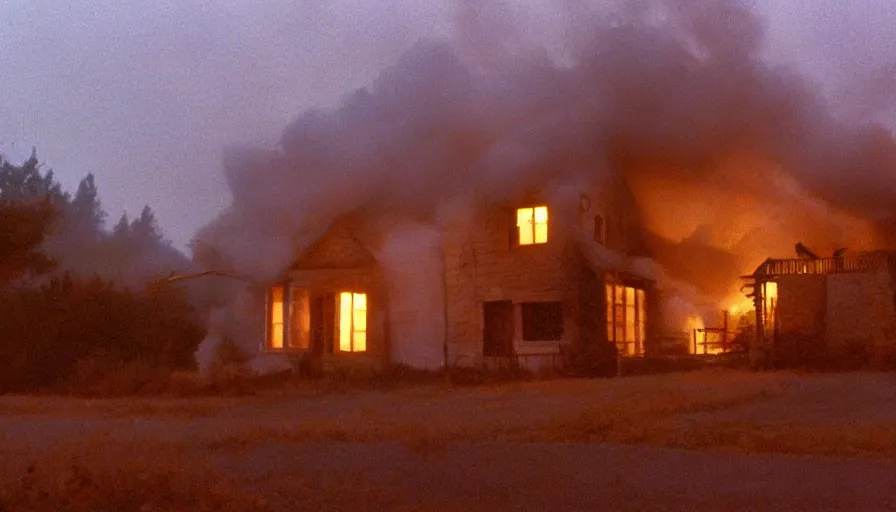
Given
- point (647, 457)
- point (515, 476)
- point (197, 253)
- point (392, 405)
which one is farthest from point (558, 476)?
point (197, 253)

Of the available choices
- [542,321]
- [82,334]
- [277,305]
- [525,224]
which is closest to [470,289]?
[542,321]

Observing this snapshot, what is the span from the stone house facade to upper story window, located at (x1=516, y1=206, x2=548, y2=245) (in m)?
0.02

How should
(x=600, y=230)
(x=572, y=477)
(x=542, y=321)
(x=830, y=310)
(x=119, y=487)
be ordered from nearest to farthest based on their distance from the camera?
(x=119, y=487) < (x=572, y=477) < (x=830, y=310) < (x=542, y=321) < (x=600, y=230)

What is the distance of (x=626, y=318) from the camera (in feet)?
79.8

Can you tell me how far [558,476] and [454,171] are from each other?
16.3 m

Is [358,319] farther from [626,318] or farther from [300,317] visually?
[626,318]

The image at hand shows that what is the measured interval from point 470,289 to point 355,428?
11.8 metres

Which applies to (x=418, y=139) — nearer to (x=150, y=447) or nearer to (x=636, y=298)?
(x=636, y=298)

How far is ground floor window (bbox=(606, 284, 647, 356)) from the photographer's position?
75.9ft

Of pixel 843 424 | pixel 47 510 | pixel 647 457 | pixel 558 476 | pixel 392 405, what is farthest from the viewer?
pixel 392 405

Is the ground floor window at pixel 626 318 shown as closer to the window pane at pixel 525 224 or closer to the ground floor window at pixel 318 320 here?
the window pane at pixel 525 224

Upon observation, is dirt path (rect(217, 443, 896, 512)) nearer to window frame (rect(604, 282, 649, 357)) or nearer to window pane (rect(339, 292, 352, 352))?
window frame (rect(604, 282, 649, 357))

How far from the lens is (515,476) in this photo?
820 cm

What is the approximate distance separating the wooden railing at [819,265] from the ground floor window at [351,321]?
9.98 m
